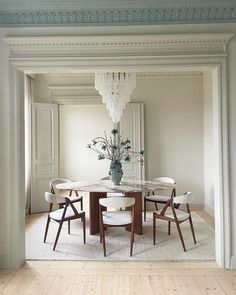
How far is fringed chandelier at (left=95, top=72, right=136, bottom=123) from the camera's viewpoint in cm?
416

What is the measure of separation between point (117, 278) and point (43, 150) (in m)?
3.43

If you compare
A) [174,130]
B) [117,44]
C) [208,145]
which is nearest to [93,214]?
[117,44]

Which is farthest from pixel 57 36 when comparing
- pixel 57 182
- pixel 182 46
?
pixel 57 182

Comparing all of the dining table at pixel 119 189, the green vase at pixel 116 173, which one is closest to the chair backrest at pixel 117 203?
the dining table at pixel 119 189

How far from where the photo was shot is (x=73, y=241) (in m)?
3.86

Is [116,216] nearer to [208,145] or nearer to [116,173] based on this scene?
[116,173]

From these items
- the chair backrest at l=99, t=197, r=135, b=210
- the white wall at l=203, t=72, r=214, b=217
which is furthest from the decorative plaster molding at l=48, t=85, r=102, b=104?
the chair backrest at l=99, t=197, r=135, b=210

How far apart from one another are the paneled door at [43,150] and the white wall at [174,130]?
1.80 metres

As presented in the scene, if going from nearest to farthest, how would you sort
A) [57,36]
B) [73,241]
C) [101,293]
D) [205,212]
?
[101,293] < [57,36] < [73,241] < [205,212]

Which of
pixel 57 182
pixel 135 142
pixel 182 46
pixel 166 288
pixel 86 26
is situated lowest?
pixel 166 288

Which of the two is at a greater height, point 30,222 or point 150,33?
point 150,33

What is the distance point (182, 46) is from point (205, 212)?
3575mm

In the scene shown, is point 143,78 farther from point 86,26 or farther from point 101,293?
point 101,293

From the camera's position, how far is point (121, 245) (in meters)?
3.67
